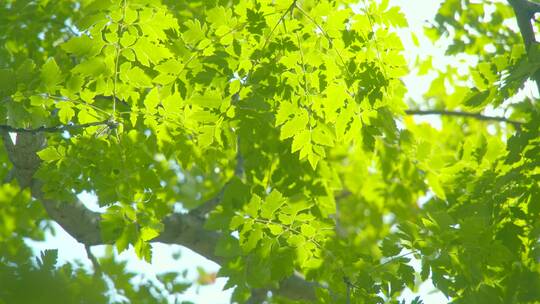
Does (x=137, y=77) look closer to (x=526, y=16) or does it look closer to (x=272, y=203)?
(x=272, y=203)

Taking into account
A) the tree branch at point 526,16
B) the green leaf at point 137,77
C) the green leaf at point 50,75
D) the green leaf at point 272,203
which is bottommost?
the tree branch at point 526,16

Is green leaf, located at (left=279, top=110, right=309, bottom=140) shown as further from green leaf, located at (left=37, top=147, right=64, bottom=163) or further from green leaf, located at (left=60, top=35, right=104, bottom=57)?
green leaf, located at (left=37, top=147, right=64, bottom=163)

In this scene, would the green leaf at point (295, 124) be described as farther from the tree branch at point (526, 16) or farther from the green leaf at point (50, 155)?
the tree branch at point (526, 16)

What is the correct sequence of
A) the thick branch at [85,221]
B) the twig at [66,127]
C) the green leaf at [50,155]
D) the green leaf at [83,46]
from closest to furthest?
the green leaf at [83,46] → the twig at [66,127] → the green leaf at [50,155] → the thick branch at [85,221]

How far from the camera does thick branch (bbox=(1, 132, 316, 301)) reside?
4.64 meters

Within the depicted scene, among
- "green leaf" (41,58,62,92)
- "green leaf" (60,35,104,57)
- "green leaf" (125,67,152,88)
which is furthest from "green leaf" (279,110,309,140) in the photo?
"green leaf" (41,58,62,92)

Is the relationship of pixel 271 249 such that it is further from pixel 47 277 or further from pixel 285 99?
pixel 47 277

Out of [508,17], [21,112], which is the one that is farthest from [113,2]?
[508,17]

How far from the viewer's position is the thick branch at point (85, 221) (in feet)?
15.2

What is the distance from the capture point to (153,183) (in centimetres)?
375

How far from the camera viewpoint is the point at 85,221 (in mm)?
4949

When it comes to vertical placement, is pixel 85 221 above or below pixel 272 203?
above

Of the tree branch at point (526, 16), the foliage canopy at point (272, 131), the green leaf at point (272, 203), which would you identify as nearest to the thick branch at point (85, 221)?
the foliage canopy at point (272, 131)

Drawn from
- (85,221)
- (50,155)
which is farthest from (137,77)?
(85,221)
